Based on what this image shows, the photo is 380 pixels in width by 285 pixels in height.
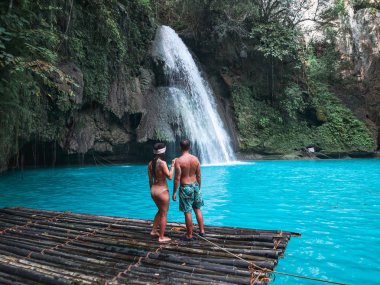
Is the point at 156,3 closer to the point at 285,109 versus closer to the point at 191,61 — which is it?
the point at 191,61

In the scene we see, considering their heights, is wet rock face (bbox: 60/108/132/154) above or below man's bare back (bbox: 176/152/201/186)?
above

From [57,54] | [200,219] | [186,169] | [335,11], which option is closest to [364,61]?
[335,11]

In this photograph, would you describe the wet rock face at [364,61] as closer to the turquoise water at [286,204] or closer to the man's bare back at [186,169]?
the turquoise water at [286,204]

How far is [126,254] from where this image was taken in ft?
13.2

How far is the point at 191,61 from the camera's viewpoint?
21.1 m

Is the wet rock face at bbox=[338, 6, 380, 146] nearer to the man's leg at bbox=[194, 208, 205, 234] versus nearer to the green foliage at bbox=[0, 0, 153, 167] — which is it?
the green foliage at bbox=[0, 0, 153, 167]

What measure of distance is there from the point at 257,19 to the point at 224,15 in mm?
2439

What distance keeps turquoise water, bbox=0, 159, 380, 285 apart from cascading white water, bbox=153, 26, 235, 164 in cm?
520

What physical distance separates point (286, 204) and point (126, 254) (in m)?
5.22

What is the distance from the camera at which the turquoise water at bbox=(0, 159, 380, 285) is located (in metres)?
4.77

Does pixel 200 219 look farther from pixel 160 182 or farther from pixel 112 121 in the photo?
pixel 112 121

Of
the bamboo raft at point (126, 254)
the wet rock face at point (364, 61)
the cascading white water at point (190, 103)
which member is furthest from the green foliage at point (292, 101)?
the bamboo raft at point (126, 254)

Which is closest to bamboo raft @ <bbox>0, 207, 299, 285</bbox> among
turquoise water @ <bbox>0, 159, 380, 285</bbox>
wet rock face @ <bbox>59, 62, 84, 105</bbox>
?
turquoise water @ <bbox>0, 159, 380, 285</bbox>

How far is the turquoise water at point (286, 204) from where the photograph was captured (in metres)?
4.77
